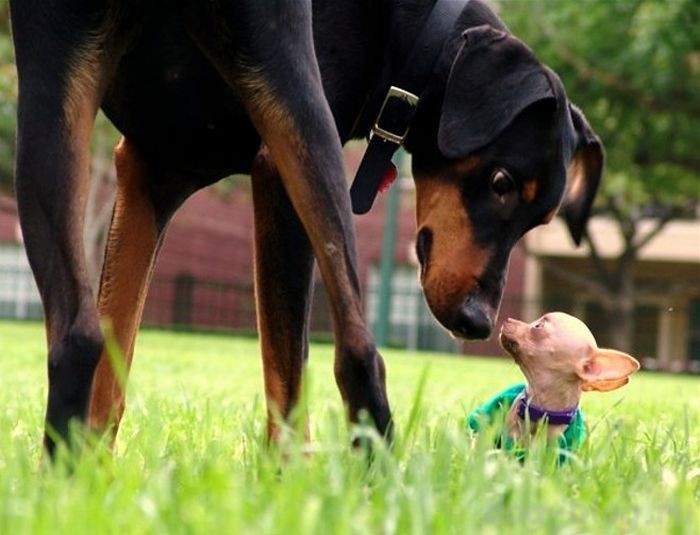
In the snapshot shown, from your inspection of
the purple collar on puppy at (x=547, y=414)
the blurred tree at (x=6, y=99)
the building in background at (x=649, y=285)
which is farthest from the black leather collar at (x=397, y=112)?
the building in background at (x=649, y=285)

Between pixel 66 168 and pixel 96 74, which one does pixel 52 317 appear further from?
pixel 96 74

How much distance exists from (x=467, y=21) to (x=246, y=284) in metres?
32.1

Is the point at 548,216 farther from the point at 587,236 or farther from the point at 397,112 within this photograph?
the point at 587,236

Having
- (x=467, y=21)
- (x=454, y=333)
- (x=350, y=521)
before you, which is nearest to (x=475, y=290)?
(x=454, y=333)

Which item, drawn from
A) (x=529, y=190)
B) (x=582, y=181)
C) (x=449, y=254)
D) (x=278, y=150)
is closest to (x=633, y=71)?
(x=582, y=181)

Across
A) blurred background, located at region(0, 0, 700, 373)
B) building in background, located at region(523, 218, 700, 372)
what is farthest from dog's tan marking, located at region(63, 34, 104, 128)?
building in background, located at region(523, 218, 700, 372)

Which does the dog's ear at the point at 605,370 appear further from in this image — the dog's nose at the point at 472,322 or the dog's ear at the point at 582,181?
the dog's ear at the point at 582,181

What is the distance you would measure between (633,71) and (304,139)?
1914 centimetres

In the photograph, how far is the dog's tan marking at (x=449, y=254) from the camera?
3.69m

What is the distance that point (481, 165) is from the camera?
12.6 ft

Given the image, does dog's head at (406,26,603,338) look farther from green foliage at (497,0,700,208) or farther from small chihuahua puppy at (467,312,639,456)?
green foliage at (497,0,700,208)

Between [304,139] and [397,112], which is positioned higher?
[397,112]

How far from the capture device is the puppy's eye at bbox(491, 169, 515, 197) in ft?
12.7

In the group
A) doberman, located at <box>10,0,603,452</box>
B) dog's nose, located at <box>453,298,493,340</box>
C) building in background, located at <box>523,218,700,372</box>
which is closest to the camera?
doberman, located at <box>10,0,603,452</box>
